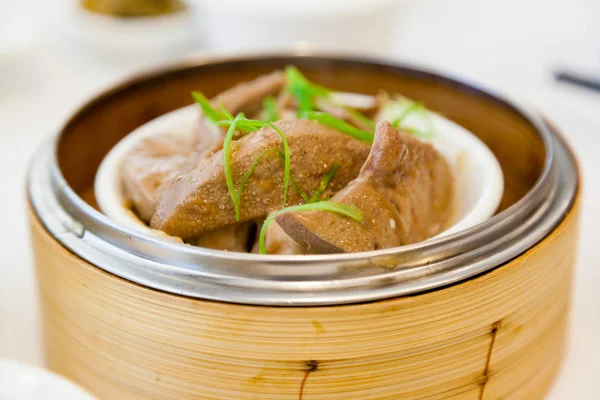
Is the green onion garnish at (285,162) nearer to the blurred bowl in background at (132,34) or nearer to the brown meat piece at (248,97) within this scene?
the brown meat piece at (248,97)

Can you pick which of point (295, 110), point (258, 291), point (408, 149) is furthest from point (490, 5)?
point (258, 291)

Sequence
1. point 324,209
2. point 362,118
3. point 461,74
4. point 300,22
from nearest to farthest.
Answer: point 324,209
point 362,118
point 461,74
point 300,22

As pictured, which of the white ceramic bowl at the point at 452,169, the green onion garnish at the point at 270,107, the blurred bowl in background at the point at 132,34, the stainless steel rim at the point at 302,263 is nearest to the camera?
the stainless steel rim at the point at 302,263

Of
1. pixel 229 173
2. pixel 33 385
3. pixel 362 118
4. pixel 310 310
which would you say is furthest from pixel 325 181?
pixel 33 385

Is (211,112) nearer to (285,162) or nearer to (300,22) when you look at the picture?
(285,162)

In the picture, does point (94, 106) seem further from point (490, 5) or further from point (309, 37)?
point (490, 5)

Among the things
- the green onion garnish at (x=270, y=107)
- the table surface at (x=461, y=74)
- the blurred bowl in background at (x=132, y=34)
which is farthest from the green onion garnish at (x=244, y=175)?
the blurred bowl in background at (x=132, y=34)

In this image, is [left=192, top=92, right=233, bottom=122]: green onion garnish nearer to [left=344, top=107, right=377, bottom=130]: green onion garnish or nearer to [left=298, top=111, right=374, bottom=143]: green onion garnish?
[left=298, top=111, right=374, bottom=143]: green onion garnish
